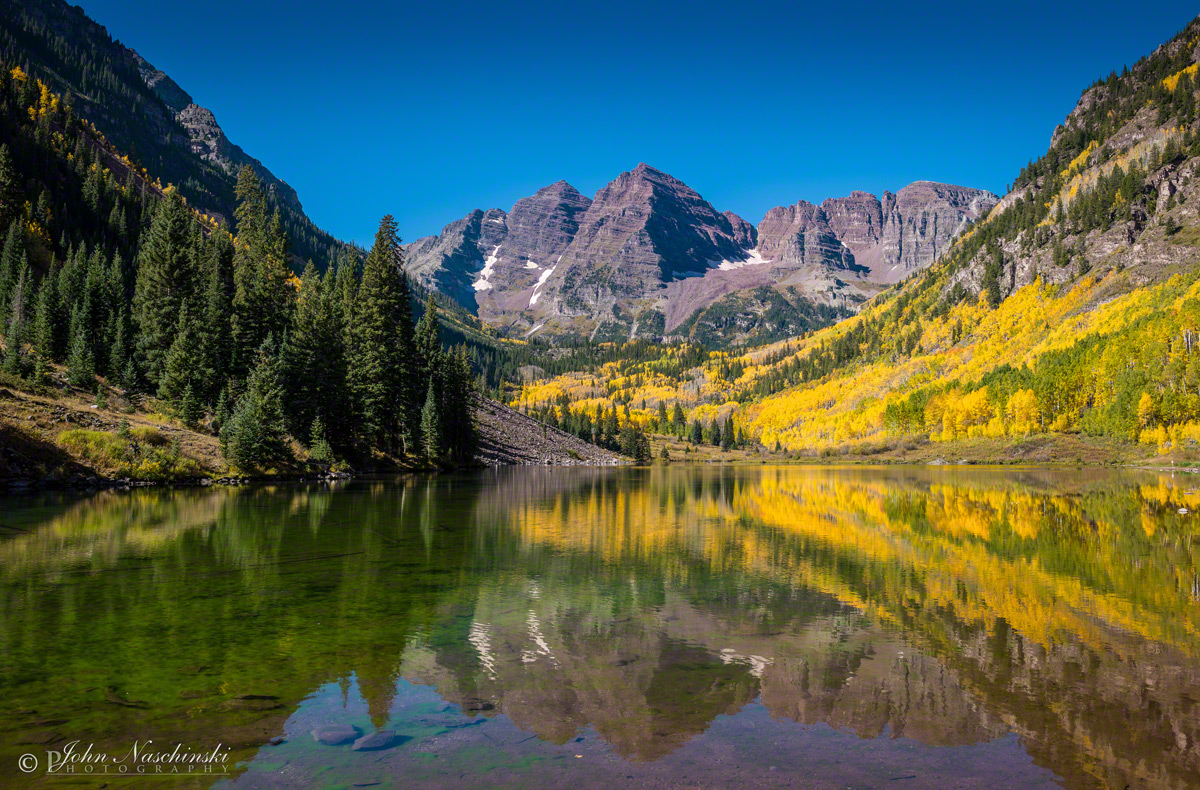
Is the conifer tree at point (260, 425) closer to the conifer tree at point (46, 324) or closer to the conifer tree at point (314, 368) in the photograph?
the conifer tree at point (314, 368)

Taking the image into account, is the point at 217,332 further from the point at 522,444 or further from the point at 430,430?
the point at 522,444

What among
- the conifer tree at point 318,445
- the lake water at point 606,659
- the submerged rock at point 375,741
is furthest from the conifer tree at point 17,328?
the submerged rock at point 375,741

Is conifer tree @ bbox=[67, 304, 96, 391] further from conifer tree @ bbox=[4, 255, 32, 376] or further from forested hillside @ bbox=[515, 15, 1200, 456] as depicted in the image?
forested hillside @ bbox=[515, 15, 1200, 456]

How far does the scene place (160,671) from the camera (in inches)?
409

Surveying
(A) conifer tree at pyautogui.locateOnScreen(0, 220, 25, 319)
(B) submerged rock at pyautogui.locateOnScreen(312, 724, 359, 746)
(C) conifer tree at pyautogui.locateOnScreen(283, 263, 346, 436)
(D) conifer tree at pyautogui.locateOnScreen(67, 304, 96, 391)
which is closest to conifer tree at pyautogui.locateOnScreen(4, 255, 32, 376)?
(A) conifer tree at pyautogui.locateOnScreen(0, 220, 25, 319)

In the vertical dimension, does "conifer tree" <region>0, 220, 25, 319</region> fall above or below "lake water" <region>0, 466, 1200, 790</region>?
above

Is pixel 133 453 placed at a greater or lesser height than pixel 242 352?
lesser

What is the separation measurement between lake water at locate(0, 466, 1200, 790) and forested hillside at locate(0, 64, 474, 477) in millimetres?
31779

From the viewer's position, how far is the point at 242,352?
220ft

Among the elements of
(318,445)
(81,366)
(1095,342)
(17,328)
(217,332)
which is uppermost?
(1095,342)

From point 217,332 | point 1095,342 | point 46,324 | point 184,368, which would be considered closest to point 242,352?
point 217,332

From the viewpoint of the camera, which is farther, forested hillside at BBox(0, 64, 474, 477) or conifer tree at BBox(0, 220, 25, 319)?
conifer tree at BBox(0, 220, 25, 319)

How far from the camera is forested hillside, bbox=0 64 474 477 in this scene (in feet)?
181

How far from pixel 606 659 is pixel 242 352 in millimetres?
67891
